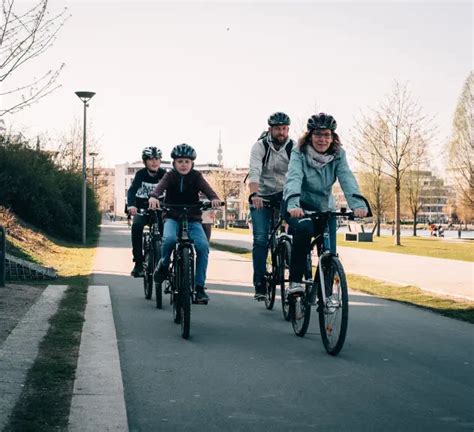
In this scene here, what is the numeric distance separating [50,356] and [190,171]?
290 cm

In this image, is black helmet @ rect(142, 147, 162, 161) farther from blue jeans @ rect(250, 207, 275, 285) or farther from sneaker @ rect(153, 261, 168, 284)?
sneaker @ rect(153, 261, 168, 284)

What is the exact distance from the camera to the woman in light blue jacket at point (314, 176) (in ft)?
21.3

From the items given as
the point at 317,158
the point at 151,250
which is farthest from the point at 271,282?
the point at 151,250

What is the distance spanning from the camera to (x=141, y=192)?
10141 millimetres

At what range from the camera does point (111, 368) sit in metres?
5.32

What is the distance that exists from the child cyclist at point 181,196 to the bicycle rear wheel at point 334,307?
1569mm

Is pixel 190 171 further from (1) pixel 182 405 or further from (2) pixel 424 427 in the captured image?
(2) pixel 424 427

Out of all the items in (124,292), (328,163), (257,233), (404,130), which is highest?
(404,130)

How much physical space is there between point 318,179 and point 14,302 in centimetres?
440

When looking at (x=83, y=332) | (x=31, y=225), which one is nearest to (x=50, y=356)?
(x=83, y=332)

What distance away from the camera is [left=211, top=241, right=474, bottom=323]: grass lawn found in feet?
29.7

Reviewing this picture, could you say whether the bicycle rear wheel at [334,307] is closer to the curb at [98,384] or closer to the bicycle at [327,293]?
the bicycle at [327,293]

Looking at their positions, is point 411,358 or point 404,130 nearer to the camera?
point 411,358

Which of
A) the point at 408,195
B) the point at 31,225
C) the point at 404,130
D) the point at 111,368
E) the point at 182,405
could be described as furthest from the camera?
the point at 408,195
